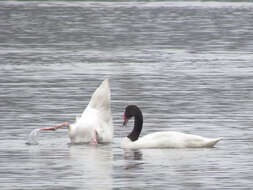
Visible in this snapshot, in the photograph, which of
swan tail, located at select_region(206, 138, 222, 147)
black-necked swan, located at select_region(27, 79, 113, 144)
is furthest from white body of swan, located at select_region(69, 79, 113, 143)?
swan tail, located at select_region(206, 138, 222, 147)

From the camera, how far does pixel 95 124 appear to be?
79.9 ft

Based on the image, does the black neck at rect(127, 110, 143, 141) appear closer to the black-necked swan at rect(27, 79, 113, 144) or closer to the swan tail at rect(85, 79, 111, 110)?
the black-necked swan at rect(27, 79, 113, 144)

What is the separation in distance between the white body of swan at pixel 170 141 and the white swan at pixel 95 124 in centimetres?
64

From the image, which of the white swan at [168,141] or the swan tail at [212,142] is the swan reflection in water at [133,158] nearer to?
the white swan at [168,141]

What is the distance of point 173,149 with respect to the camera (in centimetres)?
2369

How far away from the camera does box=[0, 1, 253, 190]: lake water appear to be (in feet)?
67.2

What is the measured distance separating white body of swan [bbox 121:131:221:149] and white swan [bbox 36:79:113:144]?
0.64m

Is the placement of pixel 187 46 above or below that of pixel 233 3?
above

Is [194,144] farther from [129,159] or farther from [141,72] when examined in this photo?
[141,72]

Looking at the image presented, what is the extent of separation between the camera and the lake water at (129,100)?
2048 centimetres

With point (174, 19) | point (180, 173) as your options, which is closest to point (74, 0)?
point (174, 19)

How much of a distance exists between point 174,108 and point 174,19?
56.2 metres

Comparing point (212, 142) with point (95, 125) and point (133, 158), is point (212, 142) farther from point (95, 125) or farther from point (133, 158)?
point (95, 125)

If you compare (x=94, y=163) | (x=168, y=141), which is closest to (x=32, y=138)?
(x=168, y=141)
